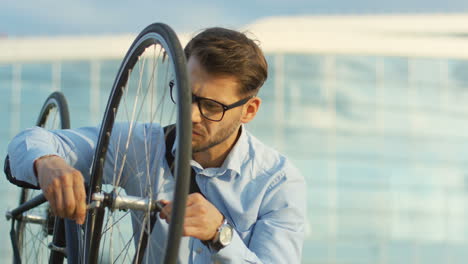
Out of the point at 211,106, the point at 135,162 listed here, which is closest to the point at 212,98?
the point at 211,106

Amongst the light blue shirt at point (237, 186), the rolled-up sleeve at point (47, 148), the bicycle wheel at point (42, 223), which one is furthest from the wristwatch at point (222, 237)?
the bicycle wheel at point (42, 223)

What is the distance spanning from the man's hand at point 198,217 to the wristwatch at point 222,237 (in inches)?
2.4

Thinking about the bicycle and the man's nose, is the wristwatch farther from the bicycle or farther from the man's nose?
the man's nose

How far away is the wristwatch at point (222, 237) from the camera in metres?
2.38

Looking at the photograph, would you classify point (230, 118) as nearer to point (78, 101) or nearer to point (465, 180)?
point (78, 101)

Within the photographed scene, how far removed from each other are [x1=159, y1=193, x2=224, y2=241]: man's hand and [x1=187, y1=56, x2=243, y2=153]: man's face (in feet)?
1.51

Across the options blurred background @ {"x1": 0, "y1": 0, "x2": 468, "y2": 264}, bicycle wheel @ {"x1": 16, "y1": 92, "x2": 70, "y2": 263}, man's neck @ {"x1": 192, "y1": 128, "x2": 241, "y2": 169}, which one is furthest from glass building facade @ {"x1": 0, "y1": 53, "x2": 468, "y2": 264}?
man's neck @ {"x1": 192, "y1": 128, "x2": 241, "y2": 169}

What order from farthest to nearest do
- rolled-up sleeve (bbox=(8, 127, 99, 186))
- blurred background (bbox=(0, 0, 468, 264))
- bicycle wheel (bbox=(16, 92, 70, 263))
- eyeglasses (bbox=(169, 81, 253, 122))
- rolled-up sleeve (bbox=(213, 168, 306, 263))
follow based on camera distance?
blurred background (bbox=(0, 0, 468, 264)) → bicycle wheel (bbox=(16, 92, 70, 263)) → rolled-up sleeve (bbox=(213, 168, 306, 263)) → eyeglasses (bbox=(169, 81, 253, 122)) → rolled-up sleeve (bbox=(8, 127, 99, 186))

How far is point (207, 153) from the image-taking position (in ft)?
9.91

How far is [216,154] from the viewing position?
3023mm

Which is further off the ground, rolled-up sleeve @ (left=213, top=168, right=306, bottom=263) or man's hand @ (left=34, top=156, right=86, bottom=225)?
man's hand @ (left=34, top=156, right=86, bottom=225)

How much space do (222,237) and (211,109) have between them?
0.52m

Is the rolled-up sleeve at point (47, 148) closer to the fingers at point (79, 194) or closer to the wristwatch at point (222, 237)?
the fingers at point (79, 194)

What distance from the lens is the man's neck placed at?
9.89 feet
